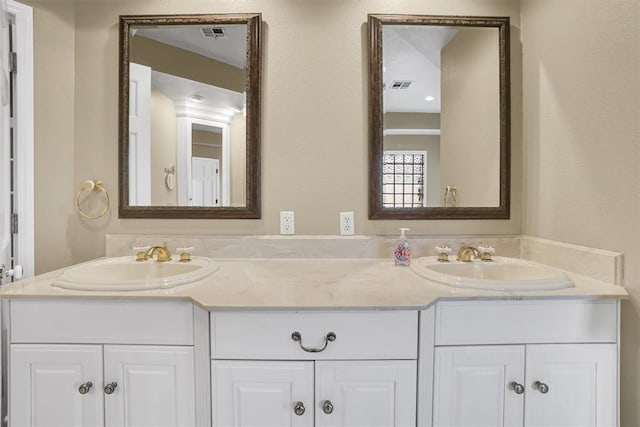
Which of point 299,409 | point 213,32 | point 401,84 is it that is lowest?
point 299,409

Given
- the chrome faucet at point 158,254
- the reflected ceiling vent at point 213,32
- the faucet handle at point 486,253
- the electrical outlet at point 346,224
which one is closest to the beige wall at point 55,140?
the chrome faucet at point 158,254

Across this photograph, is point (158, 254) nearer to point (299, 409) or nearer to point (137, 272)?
point (137, 272)

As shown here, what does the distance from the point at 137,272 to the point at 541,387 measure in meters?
1.73

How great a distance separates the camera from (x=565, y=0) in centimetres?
138

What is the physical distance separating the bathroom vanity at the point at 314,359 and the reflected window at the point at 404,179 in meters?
0.66

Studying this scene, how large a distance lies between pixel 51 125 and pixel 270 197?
1.20 meters

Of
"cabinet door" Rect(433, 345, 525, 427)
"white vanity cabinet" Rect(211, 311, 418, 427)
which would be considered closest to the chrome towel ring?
"white vanity cabinet" Rect(211, 311, 418, 427)

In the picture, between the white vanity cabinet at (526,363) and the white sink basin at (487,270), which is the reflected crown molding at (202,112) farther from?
the white vanity cabinet at (526,363)

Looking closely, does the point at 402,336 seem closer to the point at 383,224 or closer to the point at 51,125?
the point at 383,224

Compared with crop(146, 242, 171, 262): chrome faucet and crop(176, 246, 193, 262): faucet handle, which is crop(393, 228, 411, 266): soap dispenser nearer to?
crop(176, 246, 193, 262): faucet handle

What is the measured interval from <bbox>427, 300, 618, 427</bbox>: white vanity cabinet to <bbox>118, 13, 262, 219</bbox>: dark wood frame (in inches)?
42.6

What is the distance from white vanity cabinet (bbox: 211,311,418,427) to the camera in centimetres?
104

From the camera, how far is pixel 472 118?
5.48 feet

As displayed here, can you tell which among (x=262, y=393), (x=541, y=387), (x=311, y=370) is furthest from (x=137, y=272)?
(x=541, y=387)
